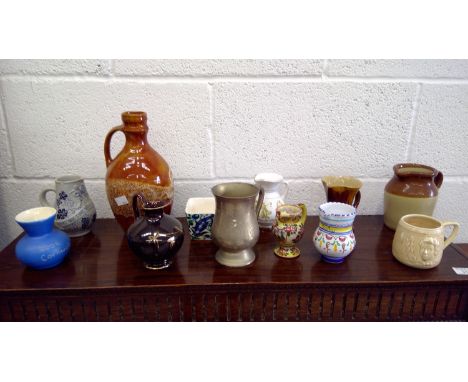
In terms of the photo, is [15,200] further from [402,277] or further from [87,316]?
[402,277]

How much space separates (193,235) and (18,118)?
0.60 meters

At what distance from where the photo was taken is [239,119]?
1.06m

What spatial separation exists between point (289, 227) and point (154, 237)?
0.31 metres

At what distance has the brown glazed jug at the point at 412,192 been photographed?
37.7 inches

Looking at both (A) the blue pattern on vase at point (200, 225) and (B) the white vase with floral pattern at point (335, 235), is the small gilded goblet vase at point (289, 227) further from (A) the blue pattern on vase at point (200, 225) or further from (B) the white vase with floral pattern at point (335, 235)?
(A) the blue pattern on vase at point (200, 225)

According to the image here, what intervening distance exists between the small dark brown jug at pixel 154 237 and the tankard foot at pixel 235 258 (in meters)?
0.11

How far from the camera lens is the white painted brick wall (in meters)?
1.02

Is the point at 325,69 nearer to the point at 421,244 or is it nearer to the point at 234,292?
the point at 421,244

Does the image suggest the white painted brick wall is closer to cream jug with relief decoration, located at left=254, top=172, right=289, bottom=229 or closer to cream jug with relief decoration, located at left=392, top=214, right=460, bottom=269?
cream jug with relief decoration, located at left=254, top=172, right=289, bottom=229

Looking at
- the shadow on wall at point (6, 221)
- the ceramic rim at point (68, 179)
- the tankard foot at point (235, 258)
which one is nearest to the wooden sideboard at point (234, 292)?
the tankard foot at point (235, 258)

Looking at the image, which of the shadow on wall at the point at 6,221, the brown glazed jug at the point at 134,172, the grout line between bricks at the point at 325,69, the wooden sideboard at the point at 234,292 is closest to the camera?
the wooden sideboard at the point at 234,292

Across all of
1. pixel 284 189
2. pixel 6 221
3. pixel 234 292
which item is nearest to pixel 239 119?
pixel 284 189

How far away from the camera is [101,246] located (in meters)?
0.96

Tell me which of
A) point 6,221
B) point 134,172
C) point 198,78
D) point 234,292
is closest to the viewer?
point 234,292
